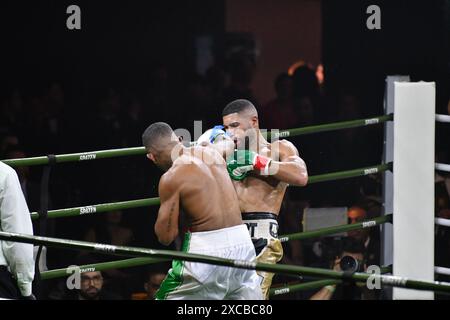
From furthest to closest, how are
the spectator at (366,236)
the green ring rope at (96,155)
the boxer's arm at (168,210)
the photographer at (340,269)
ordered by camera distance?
the spectator at (366,236) → the photographer at (340,269) → the green ring rope at (96,155) → the boxer's arm at (168,210)

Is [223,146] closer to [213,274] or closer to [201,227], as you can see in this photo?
[201,227]

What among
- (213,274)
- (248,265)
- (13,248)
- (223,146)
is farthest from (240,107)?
(248,265)

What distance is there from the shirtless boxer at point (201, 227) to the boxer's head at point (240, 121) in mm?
350

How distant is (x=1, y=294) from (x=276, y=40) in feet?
20.7

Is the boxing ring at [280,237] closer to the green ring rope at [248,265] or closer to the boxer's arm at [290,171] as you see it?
the green ring rope at [248,265]

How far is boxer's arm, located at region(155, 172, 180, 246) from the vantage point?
16.2ft

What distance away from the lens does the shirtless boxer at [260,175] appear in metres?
5.34

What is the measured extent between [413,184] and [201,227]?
5.19ft

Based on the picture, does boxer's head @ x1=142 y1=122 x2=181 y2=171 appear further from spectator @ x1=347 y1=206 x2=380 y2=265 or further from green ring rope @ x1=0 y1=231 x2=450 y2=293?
spectator @ x1=347 y1=206 x2=380 y2=265

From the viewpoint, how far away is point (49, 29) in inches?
360

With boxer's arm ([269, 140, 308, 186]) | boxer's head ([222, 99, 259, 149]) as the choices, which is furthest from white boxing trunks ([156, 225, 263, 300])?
boxer's head ([222, 99, 259, 149])

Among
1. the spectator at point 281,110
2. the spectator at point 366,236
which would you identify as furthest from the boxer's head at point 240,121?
the spectator at point 281,110

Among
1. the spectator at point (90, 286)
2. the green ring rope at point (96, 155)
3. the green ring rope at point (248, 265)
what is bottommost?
the spectator at point (90, 286)

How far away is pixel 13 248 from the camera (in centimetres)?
505
